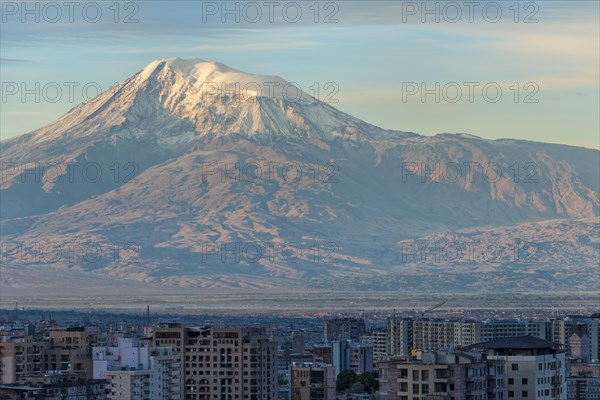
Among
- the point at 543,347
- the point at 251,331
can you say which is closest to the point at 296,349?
the point at 251,331

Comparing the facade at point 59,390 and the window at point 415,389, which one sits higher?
the window at point 415,389

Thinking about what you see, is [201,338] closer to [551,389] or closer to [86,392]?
[86,392]

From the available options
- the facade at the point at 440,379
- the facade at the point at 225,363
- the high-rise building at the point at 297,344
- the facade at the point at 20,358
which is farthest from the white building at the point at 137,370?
the high-rise building at the point at 297,344

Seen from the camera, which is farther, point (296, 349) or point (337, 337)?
point (337, 337)

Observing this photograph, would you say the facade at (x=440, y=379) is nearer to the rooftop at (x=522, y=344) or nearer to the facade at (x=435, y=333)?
the rooftop at (x=522, y=344)

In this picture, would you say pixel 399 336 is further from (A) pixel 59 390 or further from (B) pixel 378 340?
(A) pixel 59 390

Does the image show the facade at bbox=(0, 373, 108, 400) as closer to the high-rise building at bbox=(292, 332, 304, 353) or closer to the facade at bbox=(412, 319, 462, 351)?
the high-rise building at bbox=(292, 332, 304, 353)
